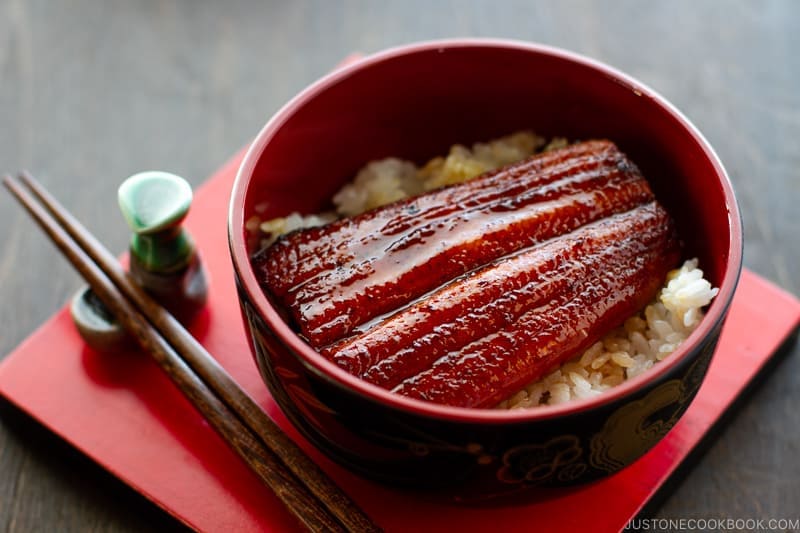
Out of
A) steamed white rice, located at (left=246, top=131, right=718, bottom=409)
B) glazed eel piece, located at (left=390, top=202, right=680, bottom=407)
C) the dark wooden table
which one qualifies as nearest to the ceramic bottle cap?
steamed white rice, located at (left=246, top=131, right=718, bottom=409)

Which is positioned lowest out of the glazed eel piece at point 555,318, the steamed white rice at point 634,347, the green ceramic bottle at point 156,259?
the steamed white rice at point 634,347

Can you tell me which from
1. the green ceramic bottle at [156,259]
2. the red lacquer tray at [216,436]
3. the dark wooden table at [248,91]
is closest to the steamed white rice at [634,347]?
the red lacquer tray at [216,436]

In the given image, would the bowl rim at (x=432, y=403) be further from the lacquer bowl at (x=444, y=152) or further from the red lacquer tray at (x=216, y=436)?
the red lacquer tray at (x=216, y=436)

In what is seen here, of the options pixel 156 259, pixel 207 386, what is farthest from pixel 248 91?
pixel 207 386

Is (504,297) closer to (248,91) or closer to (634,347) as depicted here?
(634,347)

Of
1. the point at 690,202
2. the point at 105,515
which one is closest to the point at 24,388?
the point at 105,515
